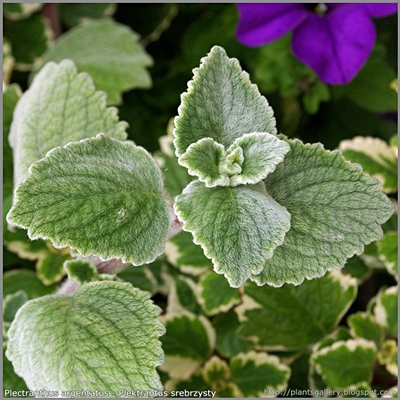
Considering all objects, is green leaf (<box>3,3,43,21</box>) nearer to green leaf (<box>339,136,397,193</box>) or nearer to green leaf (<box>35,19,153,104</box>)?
green leaf (<box>35,19,153,104</box>)

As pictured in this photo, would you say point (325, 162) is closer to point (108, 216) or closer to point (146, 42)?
point (108, 216)

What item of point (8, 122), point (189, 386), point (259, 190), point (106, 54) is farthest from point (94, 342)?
point (106, 54)

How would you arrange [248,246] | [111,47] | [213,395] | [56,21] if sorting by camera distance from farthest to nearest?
[56,21] < [111,47] < [213,395] < [248,246]

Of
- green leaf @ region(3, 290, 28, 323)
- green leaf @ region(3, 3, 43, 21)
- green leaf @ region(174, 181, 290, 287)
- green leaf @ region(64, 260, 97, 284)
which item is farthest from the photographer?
green leaf @ region(3, 3, 43, 21)

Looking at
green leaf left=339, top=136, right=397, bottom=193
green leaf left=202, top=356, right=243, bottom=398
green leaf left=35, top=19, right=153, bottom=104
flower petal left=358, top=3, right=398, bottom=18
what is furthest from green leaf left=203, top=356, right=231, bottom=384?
flower petal left=358, top=3, right=398, bottom=18

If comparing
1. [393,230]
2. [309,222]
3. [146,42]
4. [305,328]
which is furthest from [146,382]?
[146,42]

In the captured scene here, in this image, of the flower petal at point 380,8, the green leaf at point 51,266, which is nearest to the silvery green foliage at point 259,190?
the green leaf at point 51,266
